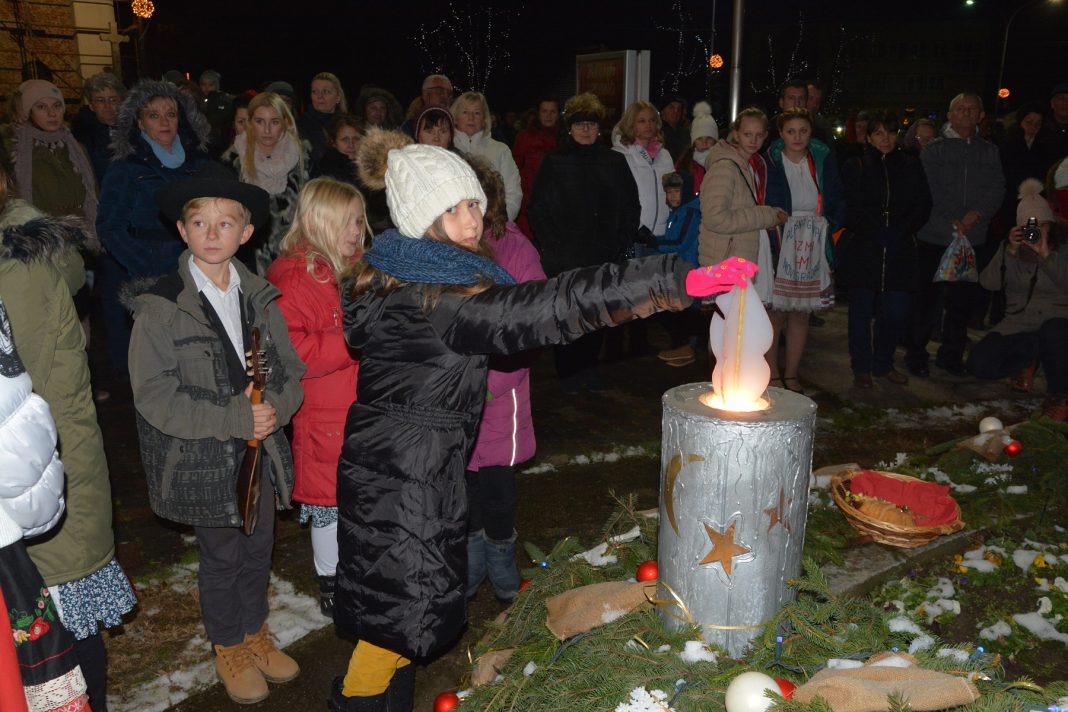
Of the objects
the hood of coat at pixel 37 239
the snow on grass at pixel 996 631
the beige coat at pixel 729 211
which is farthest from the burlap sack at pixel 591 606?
the beige coat at pixel 729 211

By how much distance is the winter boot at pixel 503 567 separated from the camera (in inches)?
148

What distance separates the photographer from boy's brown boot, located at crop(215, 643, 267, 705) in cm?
323

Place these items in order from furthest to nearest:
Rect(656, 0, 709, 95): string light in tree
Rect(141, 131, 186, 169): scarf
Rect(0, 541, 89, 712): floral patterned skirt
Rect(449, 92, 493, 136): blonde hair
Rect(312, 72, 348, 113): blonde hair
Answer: Rect(656, 0, 709, 95): string light in tree
Rect(312, 72, 348, 113): blonde hair
Rect(449, 92, 493, 136): blonde hair
Rect(141, 131, 186, 169): scarf
Rect(0, 541, 89, 712): floral patterned skirt

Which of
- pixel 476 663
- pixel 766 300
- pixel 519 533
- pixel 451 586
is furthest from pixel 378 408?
A: pixel 766 300

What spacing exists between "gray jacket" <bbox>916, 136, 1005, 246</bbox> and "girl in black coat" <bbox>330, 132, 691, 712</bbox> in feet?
19.9

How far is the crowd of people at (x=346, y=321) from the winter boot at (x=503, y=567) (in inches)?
0.5

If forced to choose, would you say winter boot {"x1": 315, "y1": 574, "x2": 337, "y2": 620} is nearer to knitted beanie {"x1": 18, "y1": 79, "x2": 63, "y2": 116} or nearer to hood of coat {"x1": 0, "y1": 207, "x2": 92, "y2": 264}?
hood of coat {"x1": 0, "y1": 207, "x2": 92, "y2": 264}

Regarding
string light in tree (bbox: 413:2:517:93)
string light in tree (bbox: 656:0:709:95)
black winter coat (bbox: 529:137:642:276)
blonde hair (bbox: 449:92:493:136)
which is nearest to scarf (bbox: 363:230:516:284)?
black winter coat (bbox: 529:137:642:276)

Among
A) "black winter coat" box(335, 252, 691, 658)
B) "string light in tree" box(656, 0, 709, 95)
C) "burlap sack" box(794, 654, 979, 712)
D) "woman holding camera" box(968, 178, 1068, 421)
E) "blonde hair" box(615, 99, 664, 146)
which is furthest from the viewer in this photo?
"string light in tree" box(656, 0, 709, 95)

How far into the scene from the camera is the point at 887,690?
2039 mm

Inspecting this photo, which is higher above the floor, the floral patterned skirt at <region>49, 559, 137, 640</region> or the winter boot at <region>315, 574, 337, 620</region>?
the floral patterned skirt at <region>49, 559, 137, 640</region>

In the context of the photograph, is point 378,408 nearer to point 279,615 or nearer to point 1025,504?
point 279,615

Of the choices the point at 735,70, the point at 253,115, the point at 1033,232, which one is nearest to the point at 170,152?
the point at 253,115

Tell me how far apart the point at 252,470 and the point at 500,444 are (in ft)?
3.38
